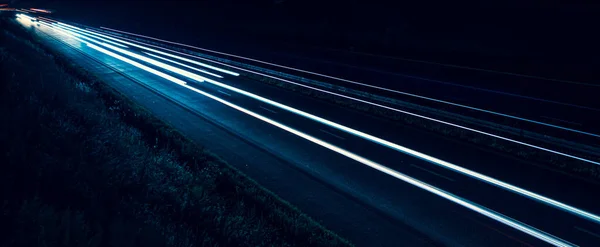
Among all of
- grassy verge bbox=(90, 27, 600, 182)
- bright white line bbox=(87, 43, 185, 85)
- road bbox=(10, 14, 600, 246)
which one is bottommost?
bright white line bbox=(87, 43, 185, 85)

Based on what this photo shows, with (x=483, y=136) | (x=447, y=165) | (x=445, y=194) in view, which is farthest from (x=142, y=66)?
(x=445, y=194)

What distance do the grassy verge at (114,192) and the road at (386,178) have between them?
1.06m

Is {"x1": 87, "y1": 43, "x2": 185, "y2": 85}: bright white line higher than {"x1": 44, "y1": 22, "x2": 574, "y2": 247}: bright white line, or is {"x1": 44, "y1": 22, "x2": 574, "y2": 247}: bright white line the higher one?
{"x1": 44, "y1": 22, "x2": 574, "y2": 247}: bright white line

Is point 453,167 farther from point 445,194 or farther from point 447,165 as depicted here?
point 445,194

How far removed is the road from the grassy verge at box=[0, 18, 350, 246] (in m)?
1.06

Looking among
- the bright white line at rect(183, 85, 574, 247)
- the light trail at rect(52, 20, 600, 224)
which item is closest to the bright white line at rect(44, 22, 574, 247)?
the bright white line at rect(183, 85, 574, 247)

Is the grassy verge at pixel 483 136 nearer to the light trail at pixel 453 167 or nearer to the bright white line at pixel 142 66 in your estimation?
the light trail at pixel 453 167

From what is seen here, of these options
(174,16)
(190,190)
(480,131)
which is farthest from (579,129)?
(174,16)

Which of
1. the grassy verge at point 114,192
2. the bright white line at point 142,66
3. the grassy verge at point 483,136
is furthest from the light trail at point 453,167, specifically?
the bright white line at point 142,66

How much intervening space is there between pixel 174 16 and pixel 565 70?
156 ft

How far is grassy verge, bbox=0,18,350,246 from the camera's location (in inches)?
179

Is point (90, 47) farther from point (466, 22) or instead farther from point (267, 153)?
point (466, 22)

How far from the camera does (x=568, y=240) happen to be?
22.0ft

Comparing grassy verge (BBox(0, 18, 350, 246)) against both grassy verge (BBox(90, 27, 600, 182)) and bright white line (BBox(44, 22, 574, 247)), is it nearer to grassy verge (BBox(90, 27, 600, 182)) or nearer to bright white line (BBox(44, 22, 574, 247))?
bright white line (BBox(44, 22, 574, 247))
